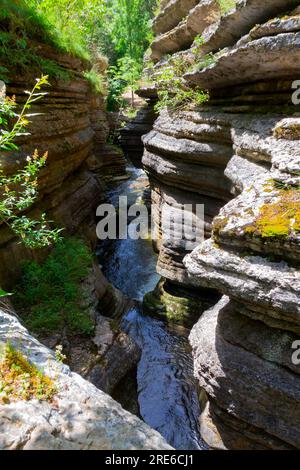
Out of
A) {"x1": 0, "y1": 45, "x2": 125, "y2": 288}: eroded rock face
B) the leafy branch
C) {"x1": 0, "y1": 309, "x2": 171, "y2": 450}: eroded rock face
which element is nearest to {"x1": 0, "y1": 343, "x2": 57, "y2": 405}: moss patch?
{"x1": 0, "y1": 309, "x2": 171, "y2": 450}: eroded rock face

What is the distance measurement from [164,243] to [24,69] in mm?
4600

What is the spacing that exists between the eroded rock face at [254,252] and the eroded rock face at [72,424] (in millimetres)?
1768

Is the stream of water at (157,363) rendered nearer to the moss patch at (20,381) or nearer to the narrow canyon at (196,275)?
the narrow canyon at (196,275)

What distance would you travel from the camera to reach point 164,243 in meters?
8.23

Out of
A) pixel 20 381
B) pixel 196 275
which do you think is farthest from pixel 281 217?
pixel 20 381

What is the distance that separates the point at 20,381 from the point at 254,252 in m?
2.44

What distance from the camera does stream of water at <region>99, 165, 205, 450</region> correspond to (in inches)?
231

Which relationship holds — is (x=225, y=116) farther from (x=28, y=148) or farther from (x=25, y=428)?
(x=25, y=428)

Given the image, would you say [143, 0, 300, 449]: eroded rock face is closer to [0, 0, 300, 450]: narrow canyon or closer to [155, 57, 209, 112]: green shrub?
[0, 0, 300, 450]: narrow canyon

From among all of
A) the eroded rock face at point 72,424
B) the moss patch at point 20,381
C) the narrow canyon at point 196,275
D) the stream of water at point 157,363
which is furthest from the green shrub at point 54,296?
the eroded rock face at point 72,424

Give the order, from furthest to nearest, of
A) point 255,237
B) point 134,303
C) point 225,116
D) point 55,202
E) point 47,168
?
point 134,303
point 55,202
point 47,168
point 225,116
point 255,237

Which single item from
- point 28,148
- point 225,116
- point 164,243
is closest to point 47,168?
point 28,148

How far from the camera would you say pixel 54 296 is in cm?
589

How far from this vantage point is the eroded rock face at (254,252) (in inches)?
136
